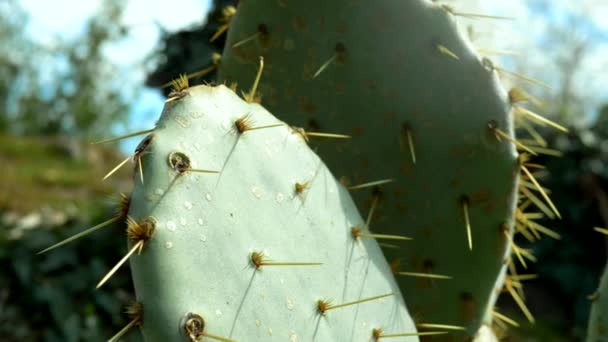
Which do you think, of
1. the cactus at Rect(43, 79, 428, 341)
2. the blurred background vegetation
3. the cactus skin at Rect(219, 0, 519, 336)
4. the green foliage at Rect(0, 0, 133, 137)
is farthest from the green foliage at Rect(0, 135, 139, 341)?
the green foliage at Rect(0, 0, 133, 137)

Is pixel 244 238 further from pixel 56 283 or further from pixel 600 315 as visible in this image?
pixel 56 283

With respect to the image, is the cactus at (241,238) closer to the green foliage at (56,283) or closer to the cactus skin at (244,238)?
the cactus skin at (244,238)

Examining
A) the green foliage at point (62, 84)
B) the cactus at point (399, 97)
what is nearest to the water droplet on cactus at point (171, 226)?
the cactus at point (399, 97)

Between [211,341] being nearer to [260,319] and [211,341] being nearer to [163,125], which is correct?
[260,319]

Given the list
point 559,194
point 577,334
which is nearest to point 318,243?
point 577,334

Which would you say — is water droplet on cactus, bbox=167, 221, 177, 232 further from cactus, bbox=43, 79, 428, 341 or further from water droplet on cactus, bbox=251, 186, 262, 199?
water droplet on cactus, bbox=251, 186, 262, 199

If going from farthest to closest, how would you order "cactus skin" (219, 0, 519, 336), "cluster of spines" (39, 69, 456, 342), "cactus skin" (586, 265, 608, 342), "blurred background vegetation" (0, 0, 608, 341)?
"blurred background vegetation" (0, 0, 608, 341), "cactus skin" (219, 0, 519, 336), "cactus skin" (586, 265, 608, 342), "cluster of spines" (39, 69, 456, 342)
